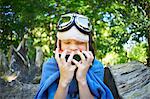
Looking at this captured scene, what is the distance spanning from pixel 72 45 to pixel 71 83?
8.4 inches

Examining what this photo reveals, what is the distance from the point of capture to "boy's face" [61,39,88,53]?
214 cm

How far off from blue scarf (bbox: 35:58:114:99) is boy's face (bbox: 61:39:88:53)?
0.10 meters

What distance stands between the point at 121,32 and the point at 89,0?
214 centimetres

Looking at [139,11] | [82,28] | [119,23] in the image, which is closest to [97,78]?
[82,28]

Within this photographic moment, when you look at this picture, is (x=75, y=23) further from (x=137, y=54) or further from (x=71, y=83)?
(x=137, y=54)

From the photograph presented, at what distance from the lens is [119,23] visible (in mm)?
9242

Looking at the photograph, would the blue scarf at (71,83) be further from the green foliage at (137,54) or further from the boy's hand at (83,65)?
the green foliage at (137,54)

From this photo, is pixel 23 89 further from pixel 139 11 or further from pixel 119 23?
pixel 119 23

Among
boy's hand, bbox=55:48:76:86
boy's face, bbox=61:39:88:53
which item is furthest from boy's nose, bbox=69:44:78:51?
boy's hand, bbox=55:48:76:86

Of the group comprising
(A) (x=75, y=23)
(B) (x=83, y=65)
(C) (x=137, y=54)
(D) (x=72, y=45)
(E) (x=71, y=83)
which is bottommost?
(C) (x=137, y=54)

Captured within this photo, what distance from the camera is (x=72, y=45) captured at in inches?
84.5

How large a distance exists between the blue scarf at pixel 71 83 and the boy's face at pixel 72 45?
0.10m

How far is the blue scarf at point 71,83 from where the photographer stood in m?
2.09

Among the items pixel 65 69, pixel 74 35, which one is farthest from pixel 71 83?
pixel 74 35
